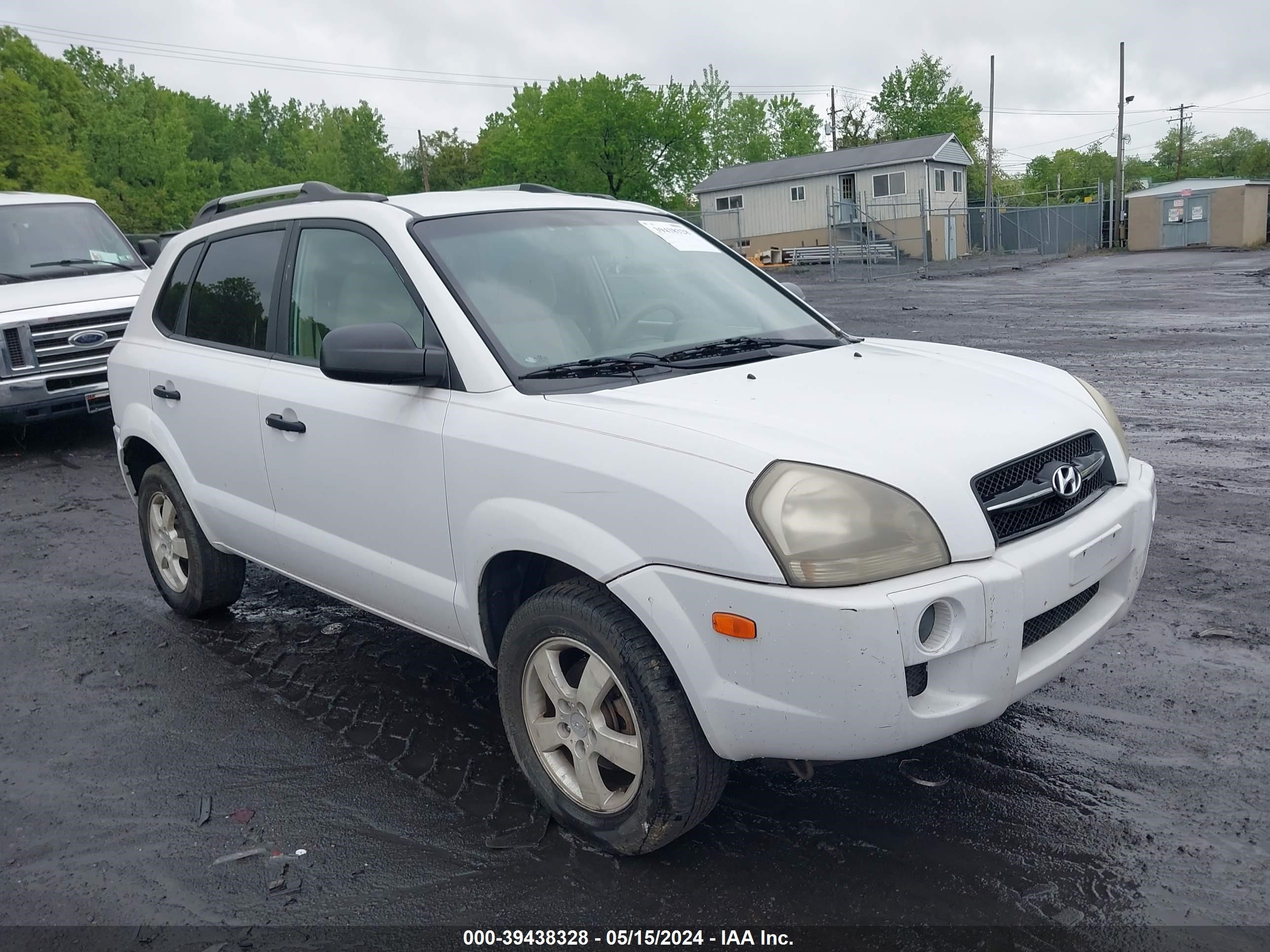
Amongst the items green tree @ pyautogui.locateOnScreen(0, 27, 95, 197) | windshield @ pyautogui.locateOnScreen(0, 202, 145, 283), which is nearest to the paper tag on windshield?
windshield @ pyautogui.locateOnScreen(0, 202, 145, 283)

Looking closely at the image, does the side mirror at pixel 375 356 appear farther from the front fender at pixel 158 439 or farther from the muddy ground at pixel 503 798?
the front fender at pixel 158 439

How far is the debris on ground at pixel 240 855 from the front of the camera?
329 centimetres

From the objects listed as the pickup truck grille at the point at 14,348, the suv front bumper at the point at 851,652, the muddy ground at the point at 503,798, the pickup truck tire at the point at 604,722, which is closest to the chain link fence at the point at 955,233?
the pickup truck grille at the point at 14,348

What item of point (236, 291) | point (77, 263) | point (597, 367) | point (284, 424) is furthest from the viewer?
point (77, 263)

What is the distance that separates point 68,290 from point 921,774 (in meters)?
9.38

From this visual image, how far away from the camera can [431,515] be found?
349 cm

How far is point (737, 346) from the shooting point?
149 inches

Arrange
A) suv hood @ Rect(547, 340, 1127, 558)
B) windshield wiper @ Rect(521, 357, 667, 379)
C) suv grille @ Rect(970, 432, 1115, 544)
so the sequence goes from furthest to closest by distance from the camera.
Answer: windshield wiper @ Rect(521, 357, 667, 379)
suv grille @ Rect(970, 432, 1115, 544)
suv hood @ Rect(547, 340, 1127, 558)

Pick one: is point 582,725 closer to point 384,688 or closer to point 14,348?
point 384,688

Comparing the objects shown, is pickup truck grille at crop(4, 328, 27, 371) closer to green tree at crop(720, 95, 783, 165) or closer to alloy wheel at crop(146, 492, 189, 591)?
alloy wheel at crop(146, 492, 189, 591)

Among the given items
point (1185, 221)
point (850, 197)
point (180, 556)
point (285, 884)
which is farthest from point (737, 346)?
point (850, 197)

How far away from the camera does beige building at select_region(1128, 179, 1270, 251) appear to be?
145 feet

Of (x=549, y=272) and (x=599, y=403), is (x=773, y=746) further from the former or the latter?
(x=549, y=272)

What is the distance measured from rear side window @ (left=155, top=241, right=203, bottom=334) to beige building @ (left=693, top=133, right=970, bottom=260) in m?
45.2
